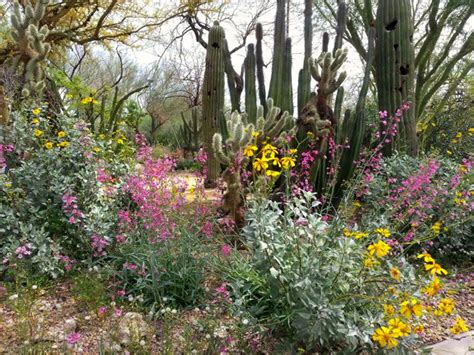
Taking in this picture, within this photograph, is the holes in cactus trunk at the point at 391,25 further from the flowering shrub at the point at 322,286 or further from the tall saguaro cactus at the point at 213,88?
the flowering shrub at the point at 322,286

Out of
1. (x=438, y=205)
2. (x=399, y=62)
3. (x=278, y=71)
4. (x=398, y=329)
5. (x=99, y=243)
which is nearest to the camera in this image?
(x=398, y=329)

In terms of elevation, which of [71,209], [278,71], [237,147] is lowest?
[71,209]

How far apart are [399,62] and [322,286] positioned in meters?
4.37

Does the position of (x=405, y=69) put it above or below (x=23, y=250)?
above

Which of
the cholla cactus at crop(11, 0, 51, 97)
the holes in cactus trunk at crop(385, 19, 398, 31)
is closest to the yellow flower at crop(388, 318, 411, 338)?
the cholla cactus at crop(11, 0, 51, 97)

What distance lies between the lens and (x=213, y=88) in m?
7.23

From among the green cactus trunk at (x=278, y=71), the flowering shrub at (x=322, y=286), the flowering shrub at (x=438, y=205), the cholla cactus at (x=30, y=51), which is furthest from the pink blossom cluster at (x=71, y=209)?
the green cactus trunk at (x=278, y=71)

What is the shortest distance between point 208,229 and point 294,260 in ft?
3.18

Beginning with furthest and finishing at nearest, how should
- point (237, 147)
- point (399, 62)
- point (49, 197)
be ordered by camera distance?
point (399, 62)
point (237, 147)
point (49, 197)

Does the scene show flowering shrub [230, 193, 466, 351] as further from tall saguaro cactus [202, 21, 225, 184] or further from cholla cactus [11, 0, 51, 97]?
tall saguaro cactus [202, 21, 225, 184]

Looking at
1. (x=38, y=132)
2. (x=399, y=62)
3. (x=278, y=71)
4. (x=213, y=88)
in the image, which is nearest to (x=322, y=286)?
(x=38, y=132)

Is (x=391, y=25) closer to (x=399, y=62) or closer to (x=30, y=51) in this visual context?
(x=399, y=62)

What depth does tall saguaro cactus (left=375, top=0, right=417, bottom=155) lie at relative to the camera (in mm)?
5555

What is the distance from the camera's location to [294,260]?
219 cm
